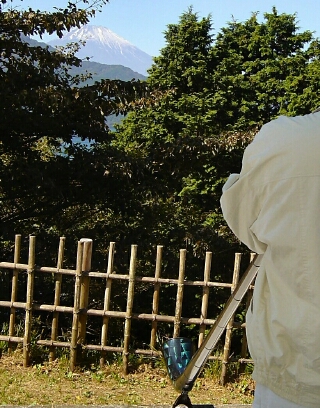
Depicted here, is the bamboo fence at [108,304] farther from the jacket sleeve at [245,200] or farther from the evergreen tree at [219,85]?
the evergreen tree at [219,85]

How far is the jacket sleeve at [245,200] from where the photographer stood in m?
1.23

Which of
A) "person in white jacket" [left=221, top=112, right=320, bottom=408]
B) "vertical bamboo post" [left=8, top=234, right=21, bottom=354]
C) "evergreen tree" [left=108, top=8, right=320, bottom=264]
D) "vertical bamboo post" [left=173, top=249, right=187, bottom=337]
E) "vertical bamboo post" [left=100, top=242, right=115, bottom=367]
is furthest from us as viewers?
"evergreen tree" [left=108, top=8, right=320, bottom=264]

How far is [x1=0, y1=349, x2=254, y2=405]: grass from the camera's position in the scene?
360cm

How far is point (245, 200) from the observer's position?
127 centimetres

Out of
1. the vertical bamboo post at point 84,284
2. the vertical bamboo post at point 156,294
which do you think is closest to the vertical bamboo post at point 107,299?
the vertical bamboo post at point 84,284

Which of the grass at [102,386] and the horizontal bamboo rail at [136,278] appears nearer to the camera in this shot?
the grass at [102,386]

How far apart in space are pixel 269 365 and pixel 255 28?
15937 millimetres

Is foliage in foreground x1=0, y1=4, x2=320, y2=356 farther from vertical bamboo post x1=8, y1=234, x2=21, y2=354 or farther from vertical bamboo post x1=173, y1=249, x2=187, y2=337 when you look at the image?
vertical bamboo post x1=173, y1=249, x2=187, y2=337

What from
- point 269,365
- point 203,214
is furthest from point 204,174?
point 269,365

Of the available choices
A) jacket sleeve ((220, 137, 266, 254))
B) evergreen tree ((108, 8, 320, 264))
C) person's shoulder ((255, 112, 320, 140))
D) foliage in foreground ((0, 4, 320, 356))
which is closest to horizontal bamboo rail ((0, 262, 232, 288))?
foliage in foreground ((0, 4, 320, 356))

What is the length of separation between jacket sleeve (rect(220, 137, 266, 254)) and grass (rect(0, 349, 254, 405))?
2.62 m

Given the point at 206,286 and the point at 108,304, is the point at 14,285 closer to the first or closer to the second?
the point at 108,304

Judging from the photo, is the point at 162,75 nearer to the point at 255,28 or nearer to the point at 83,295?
the point at 255,28

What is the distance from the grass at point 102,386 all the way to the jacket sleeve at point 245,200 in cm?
262
